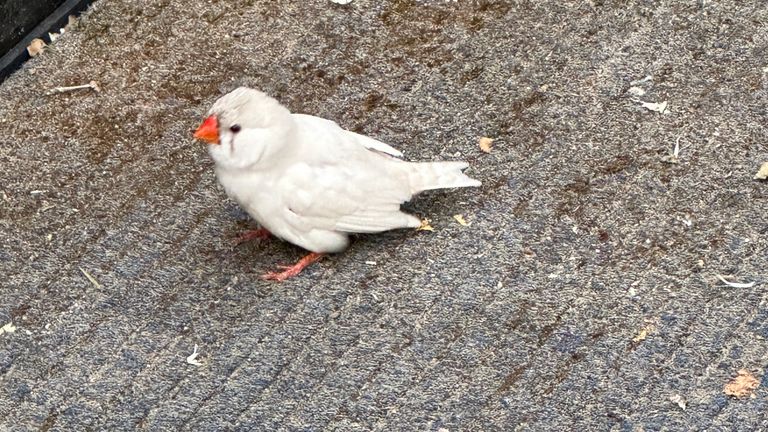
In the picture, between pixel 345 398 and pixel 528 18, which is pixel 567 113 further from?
pixel 345 398

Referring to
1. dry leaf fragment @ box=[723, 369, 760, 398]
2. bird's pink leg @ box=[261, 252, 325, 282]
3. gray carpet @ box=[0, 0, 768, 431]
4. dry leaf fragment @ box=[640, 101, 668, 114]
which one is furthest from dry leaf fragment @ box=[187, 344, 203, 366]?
dry leaf fragment @ box=[640, 101, 668, 114]

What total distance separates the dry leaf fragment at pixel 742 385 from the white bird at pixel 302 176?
742 millimetres

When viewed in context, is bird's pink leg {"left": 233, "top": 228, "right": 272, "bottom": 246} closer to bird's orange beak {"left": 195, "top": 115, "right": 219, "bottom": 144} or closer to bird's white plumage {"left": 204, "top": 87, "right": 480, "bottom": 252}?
bird's white plumage {"left": 204, "top": 87, "right": 480, "bottom": 252}

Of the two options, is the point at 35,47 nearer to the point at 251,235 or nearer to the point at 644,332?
the point at 251,235

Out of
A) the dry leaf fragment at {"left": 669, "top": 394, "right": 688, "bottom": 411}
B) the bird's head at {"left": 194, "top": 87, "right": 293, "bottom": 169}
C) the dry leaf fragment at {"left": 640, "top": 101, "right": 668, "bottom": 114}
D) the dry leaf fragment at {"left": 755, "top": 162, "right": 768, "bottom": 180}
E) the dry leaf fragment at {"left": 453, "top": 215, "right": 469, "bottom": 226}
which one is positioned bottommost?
the dry leaf fragment at {"left": 669, "top": 394, "right": 688, "bottom": 411}

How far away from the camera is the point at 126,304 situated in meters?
2.31

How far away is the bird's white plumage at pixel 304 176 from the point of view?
7.25ft

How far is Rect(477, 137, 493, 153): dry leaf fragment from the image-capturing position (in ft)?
8.55

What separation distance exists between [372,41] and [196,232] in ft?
2.61

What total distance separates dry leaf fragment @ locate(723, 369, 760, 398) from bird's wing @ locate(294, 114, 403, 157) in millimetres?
903

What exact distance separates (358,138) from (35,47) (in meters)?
1.07

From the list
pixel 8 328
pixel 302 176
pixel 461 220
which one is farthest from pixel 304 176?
pixel 8 328

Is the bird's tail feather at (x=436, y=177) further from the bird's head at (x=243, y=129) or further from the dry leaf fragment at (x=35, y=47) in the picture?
the dry leaf fragment at (x=35, y=47)

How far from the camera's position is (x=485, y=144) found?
262 cm
